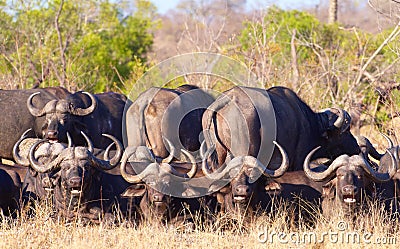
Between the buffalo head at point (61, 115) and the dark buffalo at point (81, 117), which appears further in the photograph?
the dark buffalo at point (81, 117)

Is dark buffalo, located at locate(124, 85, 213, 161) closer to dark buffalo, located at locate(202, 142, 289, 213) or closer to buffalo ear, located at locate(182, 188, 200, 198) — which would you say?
buffalo ear, located at locate(182, 188, 200, 198)

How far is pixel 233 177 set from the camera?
27.6 ft

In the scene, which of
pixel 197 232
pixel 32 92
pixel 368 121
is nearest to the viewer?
pixel 197 232

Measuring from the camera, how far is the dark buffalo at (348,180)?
26.6 ft

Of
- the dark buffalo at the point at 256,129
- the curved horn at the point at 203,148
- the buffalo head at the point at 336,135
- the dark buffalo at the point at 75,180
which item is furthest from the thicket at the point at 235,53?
the dark buffalo at the point at 75,180

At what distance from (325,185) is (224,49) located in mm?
8138

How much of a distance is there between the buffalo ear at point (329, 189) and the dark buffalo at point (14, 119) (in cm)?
465

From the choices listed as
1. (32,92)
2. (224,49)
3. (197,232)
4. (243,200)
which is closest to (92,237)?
(197,232)

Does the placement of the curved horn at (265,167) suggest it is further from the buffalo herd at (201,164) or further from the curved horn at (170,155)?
the curved horn at (170,155)

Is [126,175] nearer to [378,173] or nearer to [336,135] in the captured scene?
[378,173]

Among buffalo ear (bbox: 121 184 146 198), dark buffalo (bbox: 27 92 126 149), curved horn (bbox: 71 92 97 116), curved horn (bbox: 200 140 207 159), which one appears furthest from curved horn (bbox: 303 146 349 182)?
curved horn (bbox: 71 92 97 116)

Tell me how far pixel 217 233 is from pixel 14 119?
4.83m

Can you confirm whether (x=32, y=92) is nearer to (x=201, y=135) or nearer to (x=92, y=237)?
(x=201, y=135)

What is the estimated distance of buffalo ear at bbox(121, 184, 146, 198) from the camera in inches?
343
